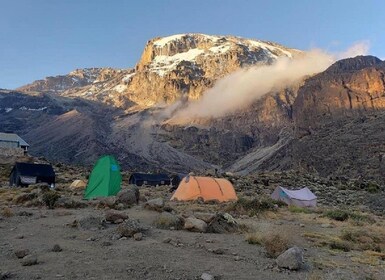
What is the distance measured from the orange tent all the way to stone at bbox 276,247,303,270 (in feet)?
50.5

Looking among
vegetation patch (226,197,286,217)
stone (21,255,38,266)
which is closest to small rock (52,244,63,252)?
stone (21,255,38,266)

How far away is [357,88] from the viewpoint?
174 m

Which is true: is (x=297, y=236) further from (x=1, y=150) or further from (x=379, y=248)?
(x=1, y=150)

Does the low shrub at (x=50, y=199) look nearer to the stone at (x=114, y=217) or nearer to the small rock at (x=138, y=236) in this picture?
the stone at (x=114, y=217)

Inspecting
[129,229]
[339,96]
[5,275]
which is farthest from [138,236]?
[339,96]

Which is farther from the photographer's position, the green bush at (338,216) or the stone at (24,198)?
the stone at (24,198)

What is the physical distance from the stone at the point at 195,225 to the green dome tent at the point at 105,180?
1188cm

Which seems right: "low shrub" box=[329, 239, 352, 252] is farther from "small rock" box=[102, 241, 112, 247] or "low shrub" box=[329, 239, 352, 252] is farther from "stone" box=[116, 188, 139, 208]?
"stone" box=[116, 188, 139, 208]

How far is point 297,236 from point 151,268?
262 inches

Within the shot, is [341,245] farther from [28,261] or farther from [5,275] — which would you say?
[5,275]

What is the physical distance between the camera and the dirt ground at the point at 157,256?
27.9 feet

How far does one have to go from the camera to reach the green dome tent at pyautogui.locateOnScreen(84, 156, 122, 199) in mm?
24406

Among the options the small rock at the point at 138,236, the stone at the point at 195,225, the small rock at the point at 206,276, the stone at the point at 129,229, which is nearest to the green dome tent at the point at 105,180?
the stone at the point at 195,225

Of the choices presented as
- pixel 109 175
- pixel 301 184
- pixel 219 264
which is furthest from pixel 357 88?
pixel 219 264
